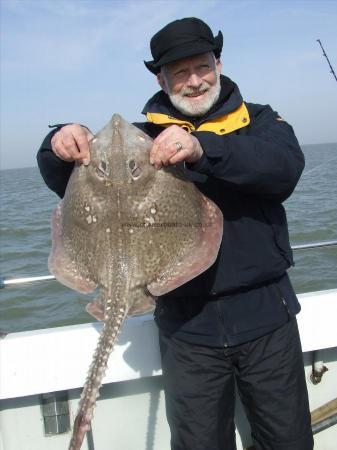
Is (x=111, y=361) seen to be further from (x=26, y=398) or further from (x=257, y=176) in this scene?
(x=257, y=176)

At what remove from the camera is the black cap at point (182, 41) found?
8.89ft

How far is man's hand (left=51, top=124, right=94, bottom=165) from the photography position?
2.27m

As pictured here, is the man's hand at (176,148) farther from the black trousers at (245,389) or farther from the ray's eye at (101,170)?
the black trousers at (245,389)

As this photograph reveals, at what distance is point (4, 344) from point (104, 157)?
1.67 meters

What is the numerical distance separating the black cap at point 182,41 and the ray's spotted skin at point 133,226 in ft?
2.37

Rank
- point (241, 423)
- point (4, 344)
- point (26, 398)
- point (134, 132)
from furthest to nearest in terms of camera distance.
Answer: point (241, 423), point (26, 398), point (4, 344), point (134, 132)

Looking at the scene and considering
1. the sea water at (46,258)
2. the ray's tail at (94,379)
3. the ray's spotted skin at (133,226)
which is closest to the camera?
the ray's tail at (94,379)

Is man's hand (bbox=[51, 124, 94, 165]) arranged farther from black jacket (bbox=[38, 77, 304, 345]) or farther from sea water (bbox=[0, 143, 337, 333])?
sea water (bbox=[0, 143, 337, 333])

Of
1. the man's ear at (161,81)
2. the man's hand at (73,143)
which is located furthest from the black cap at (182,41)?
the man's hand at (73,143)

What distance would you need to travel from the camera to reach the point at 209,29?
9.36 ft

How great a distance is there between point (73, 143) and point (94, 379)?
1137 mm

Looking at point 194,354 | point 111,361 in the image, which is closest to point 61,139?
point 194,354

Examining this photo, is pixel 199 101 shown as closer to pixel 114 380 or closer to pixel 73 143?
pixel 73 143

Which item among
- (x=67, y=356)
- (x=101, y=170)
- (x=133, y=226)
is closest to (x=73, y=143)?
(x=101, y=170)
